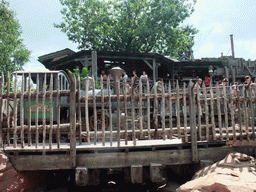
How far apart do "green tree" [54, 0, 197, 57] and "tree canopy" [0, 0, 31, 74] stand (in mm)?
5135

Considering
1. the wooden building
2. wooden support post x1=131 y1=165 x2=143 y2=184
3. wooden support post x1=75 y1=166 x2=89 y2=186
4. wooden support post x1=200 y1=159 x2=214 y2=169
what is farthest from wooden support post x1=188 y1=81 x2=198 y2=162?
the wooden building

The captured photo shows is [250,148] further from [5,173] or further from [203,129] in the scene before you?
[5,173]

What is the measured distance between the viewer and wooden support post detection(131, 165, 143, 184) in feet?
13.3

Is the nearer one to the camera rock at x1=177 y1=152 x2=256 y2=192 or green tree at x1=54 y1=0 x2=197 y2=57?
rock at x1=177 y1=152 x2=256 y2=192

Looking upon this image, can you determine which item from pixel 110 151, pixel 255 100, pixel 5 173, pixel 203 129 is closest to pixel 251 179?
pixel 203 129

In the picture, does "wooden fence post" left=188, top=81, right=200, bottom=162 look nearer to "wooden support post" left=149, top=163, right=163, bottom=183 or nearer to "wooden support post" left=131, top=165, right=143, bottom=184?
"wooden support post" left=149, top=163, right=163, bottom=183

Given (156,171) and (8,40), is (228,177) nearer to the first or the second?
(156,171)

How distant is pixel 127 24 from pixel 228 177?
21.8 m

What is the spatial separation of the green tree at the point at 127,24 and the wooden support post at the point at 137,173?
1919 centimetres

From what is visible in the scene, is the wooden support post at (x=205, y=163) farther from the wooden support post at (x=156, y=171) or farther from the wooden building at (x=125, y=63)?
the wooden building at (x=125, y=63)

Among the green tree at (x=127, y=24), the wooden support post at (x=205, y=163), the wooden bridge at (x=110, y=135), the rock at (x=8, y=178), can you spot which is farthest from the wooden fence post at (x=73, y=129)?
the green tree at (x=127, y=24)

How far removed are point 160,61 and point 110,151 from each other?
14.6m

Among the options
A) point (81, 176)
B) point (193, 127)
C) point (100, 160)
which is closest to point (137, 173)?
point (100, 160)

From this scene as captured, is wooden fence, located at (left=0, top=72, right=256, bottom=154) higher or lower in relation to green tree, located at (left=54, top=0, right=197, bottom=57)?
lower
